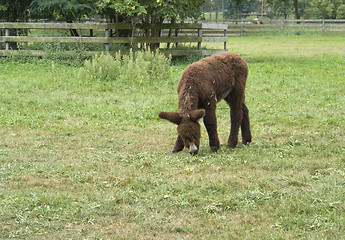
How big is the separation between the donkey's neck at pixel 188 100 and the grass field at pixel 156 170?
2.62ft

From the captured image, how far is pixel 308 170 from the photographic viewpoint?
24.3 ft

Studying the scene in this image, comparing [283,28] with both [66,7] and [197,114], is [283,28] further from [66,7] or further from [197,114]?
[197,114]

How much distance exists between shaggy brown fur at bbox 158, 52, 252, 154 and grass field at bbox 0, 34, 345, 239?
13.0 inches

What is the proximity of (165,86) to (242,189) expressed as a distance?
8.56 m

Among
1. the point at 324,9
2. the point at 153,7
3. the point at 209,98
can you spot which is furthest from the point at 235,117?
the point at 324,9

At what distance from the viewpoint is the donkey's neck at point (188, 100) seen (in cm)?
808

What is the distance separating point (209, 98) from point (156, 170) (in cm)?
166

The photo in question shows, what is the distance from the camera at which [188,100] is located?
812cm

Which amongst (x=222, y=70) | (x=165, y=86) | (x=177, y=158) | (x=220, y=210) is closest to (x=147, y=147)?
(x=177, y=158)

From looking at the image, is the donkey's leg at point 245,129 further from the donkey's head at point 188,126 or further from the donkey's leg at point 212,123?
the donkey's head at point 188,126

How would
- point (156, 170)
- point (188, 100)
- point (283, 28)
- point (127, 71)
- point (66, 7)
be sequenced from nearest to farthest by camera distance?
point (156, 170) → point (188, 100) → point (127, 71) → point (66, 7) → point (283, 28)

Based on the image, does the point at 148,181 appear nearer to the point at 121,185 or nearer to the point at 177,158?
the point at 121,185

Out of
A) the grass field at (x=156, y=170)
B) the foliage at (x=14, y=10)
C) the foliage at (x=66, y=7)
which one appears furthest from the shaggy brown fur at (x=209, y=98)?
the foliage at (x=14, y=10)

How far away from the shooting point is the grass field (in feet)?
18.1
